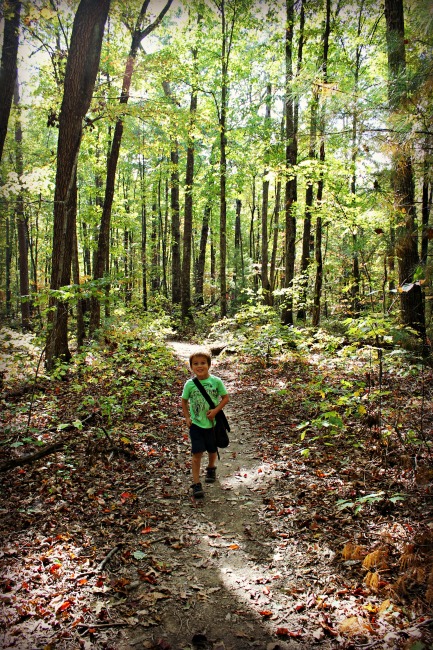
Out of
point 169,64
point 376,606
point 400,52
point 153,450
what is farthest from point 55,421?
point 169,64

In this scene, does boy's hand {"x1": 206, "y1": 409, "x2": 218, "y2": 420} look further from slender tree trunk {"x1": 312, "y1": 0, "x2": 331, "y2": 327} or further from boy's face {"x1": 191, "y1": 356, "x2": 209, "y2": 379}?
slender tree trunk {"x1": 312, "y1": 0, "x2": 331, "y2": 327}

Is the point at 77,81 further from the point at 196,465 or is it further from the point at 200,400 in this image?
the point at 196,465

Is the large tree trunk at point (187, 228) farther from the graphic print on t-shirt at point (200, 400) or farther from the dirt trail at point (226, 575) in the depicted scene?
the dirt trail at point (226, 575)

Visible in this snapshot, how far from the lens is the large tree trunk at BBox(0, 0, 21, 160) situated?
718 centimetres

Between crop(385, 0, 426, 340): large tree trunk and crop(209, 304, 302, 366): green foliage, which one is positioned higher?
crop(385, 0, 426, 340): large tree trunk

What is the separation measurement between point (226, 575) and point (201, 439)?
1.61 m

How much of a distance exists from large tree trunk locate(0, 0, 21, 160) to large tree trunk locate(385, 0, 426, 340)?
22.5 feet

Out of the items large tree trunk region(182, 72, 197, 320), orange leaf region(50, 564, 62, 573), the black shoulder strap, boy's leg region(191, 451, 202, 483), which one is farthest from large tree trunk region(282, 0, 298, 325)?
orange leaf region(50, 564, 62, 573)

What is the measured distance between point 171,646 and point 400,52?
328 inches

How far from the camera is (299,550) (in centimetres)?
354

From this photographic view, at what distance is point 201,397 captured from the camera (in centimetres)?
475

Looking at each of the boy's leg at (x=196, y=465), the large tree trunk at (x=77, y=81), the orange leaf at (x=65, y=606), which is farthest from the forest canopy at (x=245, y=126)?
the orange leaf at (x=65, y=606)

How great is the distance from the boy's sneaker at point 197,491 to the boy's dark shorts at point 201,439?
42 centimetres

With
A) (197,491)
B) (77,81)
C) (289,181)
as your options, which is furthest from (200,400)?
(289,181)
